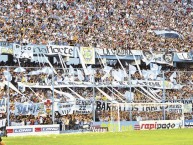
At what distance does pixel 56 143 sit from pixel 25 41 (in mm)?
25300

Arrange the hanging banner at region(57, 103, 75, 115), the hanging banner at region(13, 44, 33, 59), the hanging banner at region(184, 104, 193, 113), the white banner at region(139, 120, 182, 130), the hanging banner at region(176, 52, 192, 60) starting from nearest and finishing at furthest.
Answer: the hanging banner at region(57, 103, 75, 115) < the white banner at region(139, 120, 182, 130) < the hanging banner at region(184, 104, 193, 113) < the hanging banner at region(13, 44, 33, 59) < the hanging banner at region(176, 52, 192, 60)

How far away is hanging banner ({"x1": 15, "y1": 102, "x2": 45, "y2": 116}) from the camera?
44.9m

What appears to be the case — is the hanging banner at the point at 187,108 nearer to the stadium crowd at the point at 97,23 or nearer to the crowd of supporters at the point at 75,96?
the crowd of supporters at the point at 75,96

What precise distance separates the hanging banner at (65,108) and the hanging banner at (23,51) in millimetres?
10458

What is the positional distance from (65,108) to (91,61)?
14.3 metres

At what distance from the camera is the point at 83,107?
4850 cm

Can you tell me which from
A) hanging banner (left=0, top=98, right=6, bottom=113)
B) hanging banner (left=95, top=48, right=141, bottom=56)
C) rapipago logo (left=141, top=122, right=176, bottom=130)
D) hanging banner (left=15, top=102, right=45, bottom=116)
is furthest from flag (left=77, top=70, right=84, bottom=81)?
hanging banner (left=0, top=98, right=6, bottom=113)

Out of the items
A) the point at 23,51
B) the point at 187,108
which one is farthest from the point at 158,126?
the point at 23,51

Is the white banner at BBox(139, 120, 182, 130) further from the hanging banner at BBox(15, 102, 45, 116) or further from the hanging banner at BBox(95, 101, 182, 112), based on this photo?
the hanging banner at BBox(15, 102, 45, 116)

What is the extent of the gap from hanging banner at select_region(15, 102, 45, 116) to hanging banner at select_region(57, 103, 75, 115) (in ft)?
6.15

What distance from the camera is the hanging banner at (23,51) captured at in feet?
183

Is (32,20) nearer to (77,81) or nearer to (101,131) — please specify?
(77,81)

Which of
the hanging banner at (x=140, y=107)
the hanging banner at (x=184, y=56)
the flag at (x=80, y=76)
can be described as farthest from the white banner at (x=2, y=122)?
the hanging banner at (x=184, y=56)

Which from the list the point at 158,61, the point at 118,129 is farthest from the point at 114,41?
the point at 118,129
